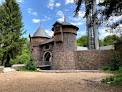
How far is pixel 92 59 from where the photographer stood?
14.3 meters

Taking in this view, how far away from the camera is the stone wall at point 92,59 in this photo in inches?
534

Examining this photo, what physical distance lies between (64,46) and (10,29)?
951 cm

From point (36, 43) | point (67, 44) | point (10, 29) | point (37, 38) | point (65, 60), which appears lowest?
point (65, 60)

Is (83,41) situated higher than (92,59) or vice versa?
(83,41)

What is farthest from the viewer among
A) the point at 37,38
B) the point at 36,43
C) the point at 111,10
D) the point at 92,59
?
the point at 37,38

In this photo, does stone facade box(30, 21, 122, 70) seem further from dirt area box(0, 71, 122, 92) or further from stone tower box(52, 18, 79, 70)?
dirt area box(0, 71, 122, 92)

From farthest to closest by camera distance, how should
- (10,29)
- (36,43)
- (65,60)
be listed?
(36,43) → (65,60) → (10,29)

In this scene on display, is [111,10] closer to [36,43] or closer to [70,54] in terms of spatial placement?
[70,54]

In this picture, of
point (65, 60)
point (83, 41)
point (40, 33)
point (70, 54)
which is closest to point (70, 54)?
point (70, 54)

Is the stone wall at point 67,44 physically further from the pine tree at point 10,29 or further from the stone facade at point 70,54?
the pine tree at point 10,29

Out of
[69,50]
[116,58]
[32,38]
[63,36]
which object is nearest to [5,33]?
[32,38]

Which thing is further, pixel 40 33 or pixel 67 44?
pixel 40 33

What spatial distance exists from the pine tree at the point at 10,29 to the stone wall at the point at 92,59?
10.4 m

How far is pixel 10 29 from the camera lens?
1495 cm
